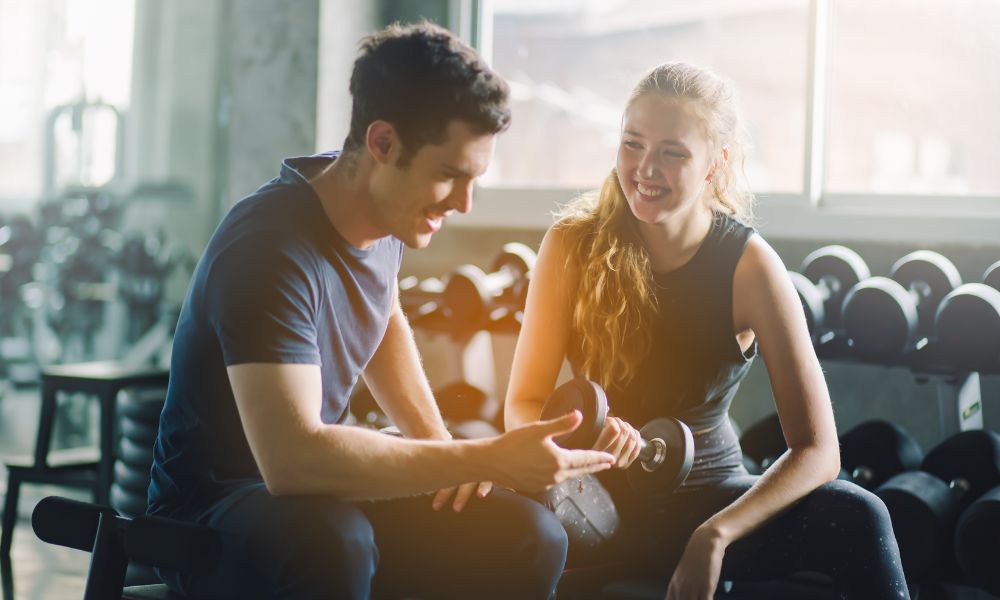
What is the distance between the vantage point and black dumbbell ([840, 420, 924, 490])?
253 centimetres

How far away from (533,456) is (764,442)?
144cm

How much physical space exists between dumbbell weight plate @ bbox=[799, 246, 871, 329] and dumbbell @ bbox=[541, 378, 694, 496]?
1183 mm

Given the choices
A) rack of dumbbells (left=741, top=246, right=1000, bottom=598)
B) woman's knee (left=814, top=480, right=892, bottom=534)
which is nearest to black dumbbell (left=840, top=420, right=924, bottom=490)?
rack of dumbbells (left=741, top=246, right=1000, bottom=598)

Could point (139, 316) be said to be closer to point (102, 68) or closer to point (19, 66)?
point (102, 68)

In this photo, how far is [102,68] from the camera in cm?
525

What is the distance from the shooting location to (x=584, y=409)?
1.52 m

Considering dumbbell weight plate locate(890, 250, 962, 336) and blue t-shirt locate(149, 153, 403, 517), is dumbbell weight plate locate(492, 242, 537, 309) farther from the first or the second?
blue t-shirt locate(149, 153, 403, 517)

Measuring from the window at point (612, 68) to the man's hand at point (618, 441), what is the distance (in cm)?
197

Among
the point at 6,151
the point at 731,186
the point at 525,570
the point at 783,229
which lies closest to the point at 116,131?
the point at 6,151

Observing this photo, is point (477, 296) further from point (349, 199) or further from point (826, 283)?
point (349, 199)

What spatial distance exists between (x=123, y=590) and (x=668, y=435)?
83cm

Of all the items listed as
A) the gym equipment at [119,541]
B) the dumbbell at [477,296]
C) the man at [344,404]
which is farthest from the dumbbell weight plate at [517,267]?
the gym equipment at [119,541]

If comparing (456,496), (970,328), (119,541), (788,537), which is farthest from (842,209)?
(119,541)

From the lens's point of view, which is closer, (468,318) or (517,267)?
(468,318)
